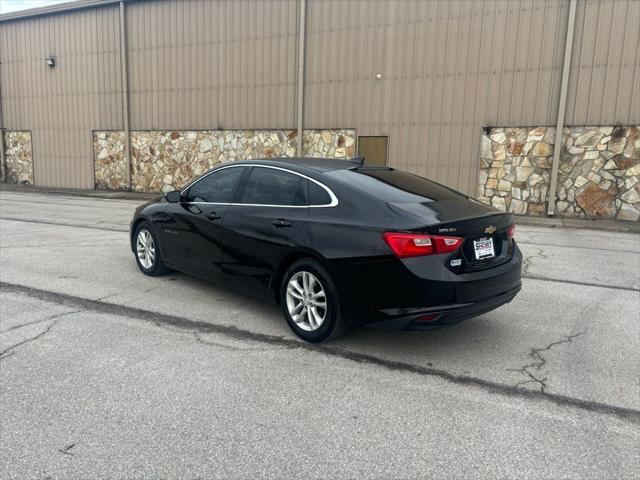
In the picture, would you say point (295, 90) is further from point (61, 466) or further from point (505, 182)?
point (61, 466)

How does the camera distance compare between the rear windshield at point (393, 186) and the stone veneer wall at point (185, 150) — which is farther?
the stone veneer wall at point (185, 150)

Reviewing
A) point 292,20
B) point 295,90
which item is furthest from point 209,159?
point 292,20

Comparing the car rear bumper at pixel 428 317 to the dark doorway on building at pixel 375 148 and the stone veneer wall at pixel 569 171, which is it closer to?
the stone veneer wall at pixel 569 171

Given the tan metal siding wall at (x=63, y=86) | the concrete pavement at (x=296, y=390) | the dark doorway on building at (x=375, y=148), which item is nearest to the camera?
the concrete pavement at (x=296, y=390)

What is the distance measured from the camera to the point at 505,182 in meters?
14.0

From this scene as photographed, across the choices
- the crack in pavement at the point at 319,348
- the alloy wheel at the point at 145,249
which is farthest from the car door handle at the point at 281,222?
the alloy wheel at the point at 145,249

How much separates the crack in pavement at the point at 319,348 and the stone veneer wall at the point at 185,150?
11288mm

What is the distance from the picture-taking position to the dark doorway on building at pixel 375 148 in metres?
15.2

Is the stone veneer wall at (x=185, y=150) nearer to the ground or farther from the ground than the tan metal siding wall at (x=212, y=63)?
nearer to the ground

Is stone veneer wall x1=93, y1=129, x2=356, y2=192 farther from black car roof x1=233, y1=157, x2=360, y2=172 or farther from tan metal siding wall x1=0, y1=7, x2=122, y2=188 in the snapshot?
black car roof x1=233, y1=157, x2=360, y2=172

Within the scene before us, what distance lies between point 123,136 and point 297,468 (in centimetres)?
1918

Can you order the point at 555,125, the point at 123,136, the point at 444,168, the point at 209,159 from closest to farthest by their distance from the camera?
the point at 555,125 → the point at 444,168 → the point at 209,159 → the point at 123,136

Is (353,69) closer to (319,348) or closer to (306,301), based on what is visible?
(306,301)

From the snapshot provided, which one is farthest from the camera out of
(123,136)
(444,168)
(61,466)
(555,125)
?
(123,136)
